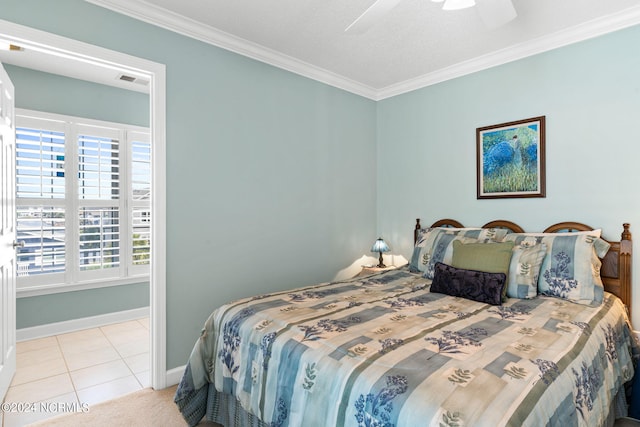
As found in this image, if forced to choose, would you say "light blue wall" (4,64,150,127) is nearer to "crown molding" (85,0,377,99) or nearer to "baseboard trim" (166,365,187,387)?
"crown molding" (85,0,377,99)

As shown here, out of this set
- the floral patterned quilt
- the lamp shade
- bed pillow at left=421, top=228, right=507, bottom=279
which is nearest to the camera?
the floral patterned quilt

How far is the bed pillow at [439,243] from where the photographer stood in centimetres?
280

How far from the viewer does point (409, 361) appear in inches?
53.1

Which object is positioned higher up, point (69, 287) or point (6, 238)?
point (6, 238)

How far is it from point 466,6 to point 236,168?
6.36ft

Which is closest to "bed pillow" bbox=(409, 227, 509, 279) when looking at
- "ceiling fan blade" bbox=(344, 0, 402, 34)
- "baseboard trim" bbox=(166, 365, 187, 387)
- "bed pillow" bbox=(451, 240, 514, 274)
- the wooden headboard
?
"bed pillow" bbox=(451, 240, 514, 274)

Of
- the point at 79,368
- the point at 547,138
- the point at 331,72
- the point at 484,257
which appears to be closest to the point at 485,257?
the point at 484,257

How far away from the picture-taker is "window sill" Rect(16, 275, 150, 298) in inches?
133

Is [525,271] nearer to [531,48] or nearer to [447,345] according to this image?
[447,345]

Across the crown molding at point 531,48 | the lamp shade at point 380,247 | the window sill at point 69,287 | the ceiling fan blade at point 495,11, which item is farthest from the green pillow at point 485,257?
the window sill at point 69,287

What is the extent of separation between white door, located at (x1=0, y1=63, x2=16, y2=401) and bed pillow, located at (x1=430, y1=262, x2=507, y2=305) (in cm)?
287

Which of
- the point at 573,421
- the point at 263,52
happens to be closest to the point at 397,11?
the point at 263,52

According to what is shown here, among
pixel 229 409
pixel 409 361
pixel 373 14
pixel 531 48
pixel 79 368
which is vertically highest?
pixel 531 48

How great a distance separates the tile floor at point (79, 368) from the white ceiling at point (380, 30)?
259cm
